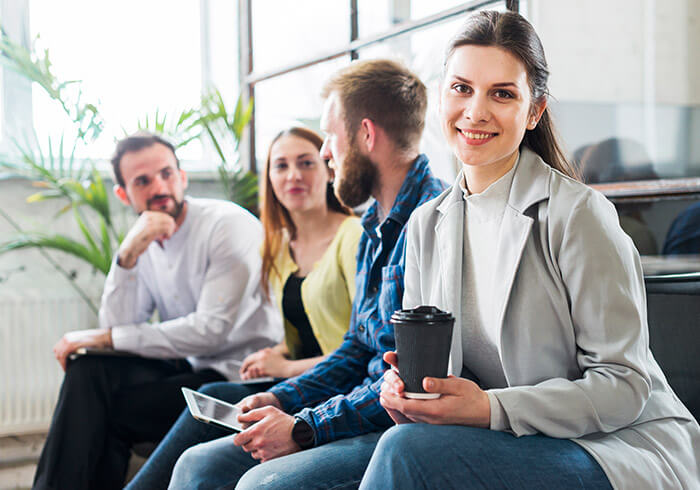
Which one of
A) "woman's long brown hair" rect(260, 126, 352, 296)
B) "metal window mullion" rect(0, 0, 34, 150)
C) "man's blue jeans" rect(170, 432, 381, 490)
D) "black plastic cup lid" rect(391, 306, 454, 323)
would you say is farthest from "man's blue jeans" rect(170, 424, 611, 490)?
"metal window mullion" rect(0, 0, 34, 150)

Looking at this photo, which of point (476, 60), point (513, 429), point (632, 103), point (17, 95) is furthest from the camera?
point (17, 95)

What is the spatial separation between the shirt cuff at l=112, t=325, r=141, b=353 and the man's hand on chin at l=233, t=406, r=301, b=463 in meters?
0.95

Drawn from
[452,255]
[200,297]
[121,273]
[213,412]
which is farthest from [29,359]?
[452,255]

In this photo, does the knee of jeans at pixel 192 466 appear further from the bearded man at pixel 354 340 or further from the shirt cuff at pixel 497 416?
the shirt cuff at pixel 497 416

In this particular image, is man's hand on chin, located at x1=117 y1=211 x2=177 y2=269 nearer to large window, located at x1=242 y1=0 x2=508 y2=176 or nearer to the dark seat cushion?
large window, located at x1=242 y1=0 x2=508 y2=176

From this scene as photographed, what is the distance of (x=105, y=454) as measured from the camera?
1.99m

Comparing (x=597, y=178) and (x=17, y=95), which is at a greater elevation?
(x=17, y=95)

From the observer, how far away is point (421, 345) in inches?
34.4

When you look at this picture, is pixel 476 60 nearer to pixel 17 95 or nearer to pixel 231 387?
pixel 231 387

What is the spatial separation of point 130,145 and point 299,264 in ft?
2.65

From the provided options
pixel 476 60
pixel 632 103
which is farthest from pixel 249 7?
pixel 476 60

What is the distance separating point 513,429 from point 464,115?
47cm

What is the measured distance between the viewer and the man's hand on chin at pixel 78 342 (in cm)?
213

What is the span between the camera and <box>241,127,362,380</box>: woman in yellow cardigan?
178cm
